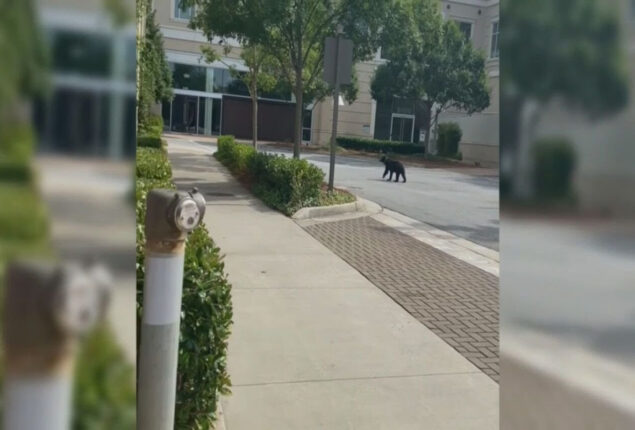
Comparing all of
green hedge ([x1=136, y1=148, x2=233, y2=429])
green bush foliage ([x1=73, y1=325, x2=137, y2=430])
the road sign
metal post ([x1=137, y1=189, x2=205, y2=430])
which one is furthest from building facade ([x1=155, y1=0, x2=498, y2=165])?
green bush foliage ([x1=73, y1=325, x2=137, y2=430])

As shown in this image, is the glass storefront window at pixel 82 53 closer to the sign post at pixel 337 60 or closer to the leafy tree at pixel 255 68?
the sign post at pixel 337 60

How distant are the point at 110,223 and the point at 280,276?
5440mm

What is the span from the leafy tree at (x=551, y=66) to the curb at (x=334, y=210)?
8804 millimetres

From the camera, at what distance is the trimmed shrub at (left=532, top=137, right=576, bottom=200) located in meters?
1.34

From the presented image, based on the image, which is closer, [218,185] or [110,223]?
[110,223]

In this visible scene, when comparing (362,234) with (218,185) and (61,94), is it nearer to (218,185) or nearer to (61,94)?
(218,185)

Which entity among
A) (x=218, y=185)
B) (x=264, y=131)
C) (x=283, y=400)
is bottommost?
(x=283, y=400)

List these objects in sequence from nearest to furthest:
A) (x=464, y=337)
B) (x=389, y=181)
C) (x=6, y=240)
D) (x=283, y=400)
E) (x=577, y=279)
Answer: (x=6, y=240) < (x=577, y=279) < (x=283, y=400) < (x=464, y=337) < (x=389, y=181)

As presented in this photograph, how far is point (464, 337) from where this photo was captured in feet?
16.0

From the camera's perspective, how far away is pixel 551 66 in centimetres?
139

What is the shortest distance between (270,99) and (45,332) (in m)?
39.9

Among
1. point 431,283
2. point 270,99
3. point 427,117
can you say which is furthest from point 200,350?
point 270,99

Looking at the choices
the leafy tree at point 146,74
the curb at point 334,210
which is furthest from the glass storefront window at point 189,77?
the curb at point 334,210

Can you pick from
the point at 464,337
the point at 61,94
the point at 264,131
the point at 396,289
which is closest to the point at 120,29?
the point at 61,94
